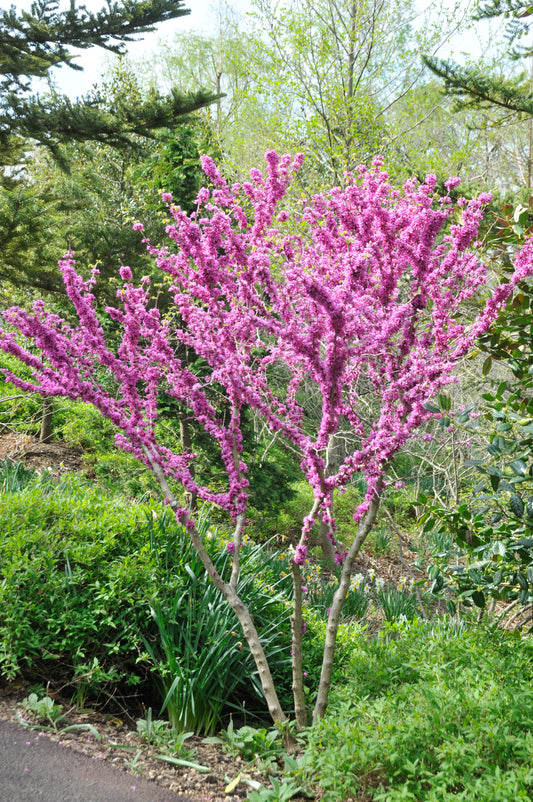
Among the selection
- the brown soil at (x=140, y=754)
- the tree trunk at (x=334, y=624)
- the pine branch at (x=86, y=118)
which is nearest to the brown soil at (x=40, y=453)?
the pine branch at (x=86, y=118)

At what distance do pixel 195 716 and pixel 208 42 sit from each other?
21.4 metres

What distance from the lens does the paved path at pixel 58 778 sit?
235 cm

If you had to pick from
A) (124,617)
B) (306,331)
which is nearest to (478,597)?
(306,331)

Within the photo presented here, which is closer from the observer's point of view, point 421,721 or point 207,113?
point 421,721

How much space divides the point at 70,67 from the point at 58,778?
701 centimetres

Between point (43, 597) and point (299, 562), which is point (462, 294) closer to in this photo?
point (299, 562)

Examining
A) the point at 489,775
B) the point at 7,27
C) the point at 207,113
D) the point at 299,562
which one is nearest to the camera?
the point at 489,775

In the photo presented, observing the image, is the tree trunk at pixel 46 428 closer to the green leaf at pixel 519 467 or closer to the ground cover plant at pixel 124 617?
the ground cover plant at pixel 124 617

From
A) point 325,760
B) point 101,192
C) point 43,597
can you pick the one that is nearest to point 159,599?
point 43,597

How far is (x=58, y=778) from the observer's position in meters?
2.45

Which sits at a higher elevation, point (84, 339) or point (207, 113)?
point (207, 113)

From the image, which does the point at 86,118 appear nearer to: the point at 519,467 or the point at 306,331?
the point at 306,331

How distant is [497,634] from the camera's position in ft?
9.71

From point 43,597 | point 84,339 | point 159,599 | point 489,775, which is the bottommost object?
point 489,775
